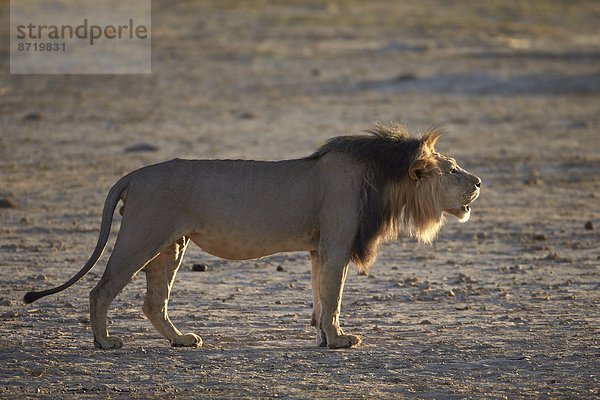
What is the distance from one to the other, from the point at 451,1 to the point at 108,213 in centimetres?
4285

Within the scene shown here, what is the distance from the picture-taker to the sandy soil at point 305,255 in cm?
762

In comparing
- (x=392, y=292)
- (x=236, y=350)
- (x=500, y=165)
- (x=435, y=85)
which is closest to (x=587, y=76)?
(x=435, y=85)

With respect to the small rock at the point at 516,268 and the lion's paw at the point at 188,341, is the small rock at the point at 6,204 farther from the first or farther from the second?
the lion's paw at the point at 188,341

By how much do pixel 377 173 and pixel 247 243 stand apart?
1.02m

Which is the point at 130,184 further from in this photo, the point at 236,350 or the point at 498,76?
the point at 498,76

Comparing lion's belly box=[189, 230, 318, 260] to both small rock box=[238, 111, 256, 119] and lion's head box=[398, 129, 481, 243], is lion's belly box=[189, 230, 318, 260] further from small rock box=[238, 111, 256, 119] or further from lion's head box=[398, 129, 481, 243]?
small rock box=[238, 111, 256, 119]

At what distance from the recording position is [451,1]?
49.6 metres

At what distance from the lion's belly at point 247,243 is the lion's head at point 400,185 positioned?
378 millimetres

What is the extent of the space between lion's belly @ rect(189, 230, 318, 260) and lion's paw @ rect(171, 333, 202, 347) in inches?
23.4

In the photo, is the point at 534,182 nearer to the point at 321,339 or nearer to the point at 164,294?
the point at 321,339

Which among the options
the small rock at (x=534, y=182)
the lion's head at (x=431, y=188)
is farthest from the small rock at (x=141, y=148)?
the lion's head at (x=431, y=188)

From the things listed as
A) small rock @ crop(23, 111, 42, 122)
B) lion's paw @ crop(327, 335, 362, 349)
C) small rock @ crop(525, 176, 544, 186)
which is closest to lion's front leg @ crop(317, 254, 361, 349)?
lion's paw @ crop(327, 335, 362, 349)

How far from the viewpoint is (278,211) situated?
8.27 m

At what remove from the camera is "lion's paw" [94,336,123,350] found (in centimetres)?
802
